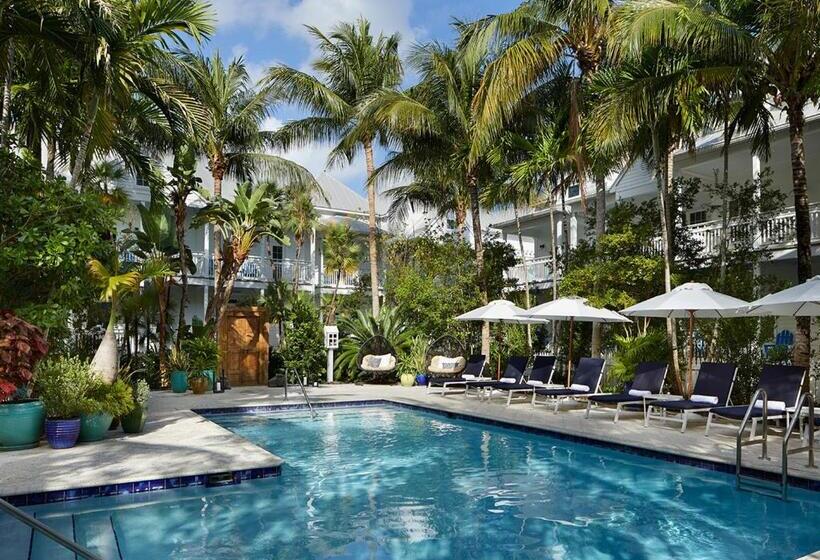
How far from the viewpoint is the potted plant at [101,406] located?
8.91 m

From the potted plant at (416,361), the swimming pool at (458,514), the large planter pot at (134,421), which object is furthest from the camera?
the potted plant at (416,361)

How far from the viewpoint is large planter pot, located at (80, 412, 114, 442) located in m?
8.91

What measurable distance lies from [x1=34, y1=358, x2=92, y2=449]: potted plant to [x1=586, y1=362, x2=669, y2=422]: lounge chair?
8138 mm

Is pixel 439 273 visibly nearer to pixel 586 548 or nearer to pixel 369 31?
pixel 369 31

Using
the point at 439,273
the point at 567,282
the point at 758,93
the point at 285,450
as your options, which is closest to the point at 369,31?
the point at 439,273

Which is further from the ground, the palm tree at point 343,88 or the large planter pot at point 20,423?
the palm tree at point 343,88

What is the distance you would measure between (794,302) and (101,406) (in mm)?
9673

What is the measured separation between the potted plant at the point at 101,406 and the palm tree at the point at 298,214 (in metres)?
15.0

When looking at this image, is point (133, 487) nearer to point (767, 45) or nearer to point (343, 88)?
point (767, 45)

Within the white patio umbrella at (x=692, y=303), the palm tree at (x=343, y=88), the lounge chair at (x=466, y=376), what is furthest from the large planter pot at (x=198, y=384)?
the white patio umbrella at (x=692, y=303)

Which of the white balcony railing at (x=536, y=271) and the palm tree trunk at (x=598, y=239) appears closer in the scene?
the palm tree trunk at (x=598, y=239)

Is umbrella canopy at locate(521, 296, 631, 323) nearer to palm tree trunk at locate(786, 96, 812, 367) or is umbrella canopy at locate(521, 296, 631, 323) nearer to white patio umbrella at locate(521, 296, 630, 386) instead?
white patio umbrella at locate(521, 296, 630, 386)

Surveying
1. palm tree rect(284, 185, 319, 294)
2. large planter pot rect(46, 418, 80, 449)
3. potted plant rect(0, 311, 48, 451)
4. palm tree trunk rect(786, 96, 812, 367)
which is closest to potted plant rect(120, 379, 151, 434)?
large planter pot rect(46, 418, 80, 449)

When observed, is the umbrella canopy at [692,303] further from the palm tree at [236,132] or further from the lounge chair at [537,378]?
the palm tree at [236,132]
